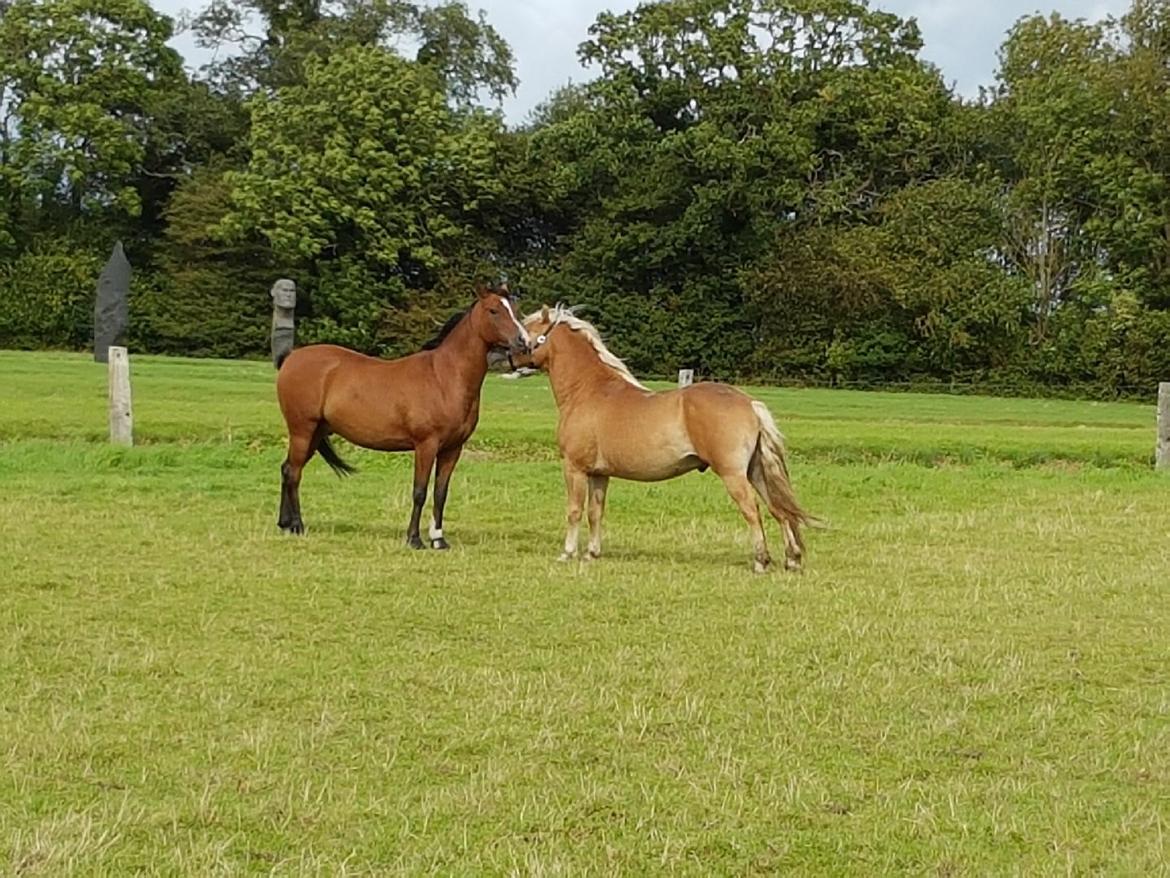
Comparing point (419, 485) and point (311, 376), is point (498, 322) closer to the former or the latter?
point (419, 485)

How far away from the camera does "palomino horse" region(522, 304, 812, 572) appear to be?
10375mm

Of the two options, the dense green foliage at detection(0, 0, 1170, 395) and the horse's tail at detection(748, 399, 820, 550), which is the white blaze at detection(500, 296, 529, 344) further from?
the dense green foliage at detection(0, 0, 1170, 395)

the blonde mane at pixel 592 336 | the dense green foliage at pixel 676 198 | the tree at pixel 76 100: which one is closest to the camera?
the blonde mane at pixel 592 336

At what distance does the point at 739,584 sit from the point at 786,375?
38.4m

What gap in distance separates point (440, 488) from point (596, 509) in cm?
133

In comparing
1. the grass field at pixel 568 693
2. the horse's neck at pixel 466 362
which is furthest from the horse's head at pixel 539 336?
the grass field at pixel 568 693

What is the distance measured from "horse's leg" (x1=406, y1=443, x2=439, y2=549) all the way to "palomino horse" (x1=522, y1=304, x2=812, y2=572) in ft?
3.80

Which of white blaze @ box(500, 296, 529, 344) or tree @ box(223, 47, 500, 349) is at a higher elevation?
tree @ box(223, 47, 500, 349)

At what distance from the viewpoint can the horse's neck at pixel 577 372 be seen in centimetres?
1117

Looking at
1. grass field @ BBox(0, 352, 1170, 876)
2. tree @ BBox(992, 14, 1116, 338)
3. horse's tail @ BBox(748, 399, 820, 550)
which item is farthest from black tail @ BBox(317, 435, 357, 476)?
tree @ BBox(992, 14, 1116, 338)

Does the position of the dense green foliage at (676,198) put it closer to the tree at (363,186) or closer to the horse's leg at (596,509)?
the tree at (363,186)

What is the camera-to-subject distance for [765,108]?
48.4m

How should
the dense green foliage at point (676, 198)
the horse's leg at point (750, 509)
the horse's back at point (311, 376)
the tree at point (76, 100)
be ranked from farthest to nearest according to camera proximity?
the tree at point (76, 100), the dense green foliage at point (676, 198), the horse's back at point (311, 376), the horse's leg at point (750, 509)

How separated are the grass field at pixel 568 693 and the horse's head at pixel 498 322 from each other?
1.71 m
